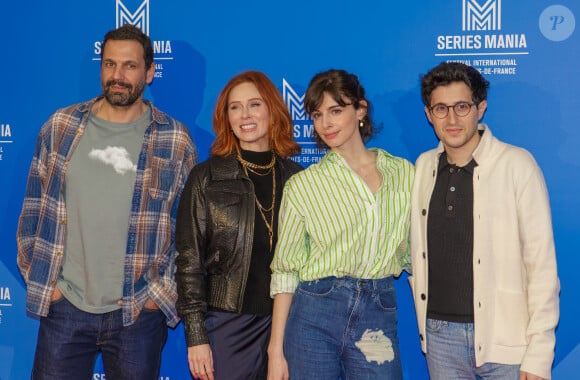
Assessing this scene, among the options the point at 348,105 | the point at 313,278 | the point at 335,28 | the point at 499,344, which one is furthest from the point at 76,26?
the point at 499,344

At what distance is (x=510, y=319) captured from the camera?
258 cm

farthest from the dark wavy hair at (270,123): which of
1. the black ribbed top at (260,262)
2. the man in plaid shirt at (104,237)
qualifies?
the man in plaid shirt at (104,237)

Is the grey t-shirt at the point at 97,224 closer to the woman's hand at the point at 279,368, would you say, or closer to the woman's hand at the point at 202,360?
the woman's hand at the point at 202,360

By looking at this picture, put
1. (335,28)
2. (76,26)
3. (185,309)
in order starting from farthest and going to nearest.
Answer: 1. (76,26)
2. (335,28)
3. (185,309)

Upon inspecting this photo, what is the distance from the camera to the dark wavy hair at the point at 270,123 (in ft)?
9.96

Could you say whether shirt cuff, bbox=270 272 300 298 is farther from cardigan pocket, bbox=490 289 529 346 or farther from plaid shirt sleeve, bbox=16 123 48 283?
plaid shirt sleeve, bbox=16 123 48 283

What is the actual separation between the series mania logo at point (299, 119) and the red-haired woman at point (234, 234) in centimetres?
47

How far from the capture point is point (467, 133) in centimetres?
271

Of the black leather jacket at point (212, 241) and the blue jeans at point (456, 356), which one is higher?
the black leather jacket at point (212, 241)

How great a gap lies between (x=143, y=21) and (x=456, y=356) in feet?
7.67

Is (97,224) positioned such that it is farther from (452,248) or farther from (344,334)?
(452,248)

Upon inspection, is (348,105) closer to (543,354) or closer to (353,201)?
(353,201)

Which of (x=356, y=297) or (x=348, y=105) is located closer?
(x=356, y=297)

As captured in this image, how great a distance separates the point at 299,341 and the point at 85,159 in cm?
123
